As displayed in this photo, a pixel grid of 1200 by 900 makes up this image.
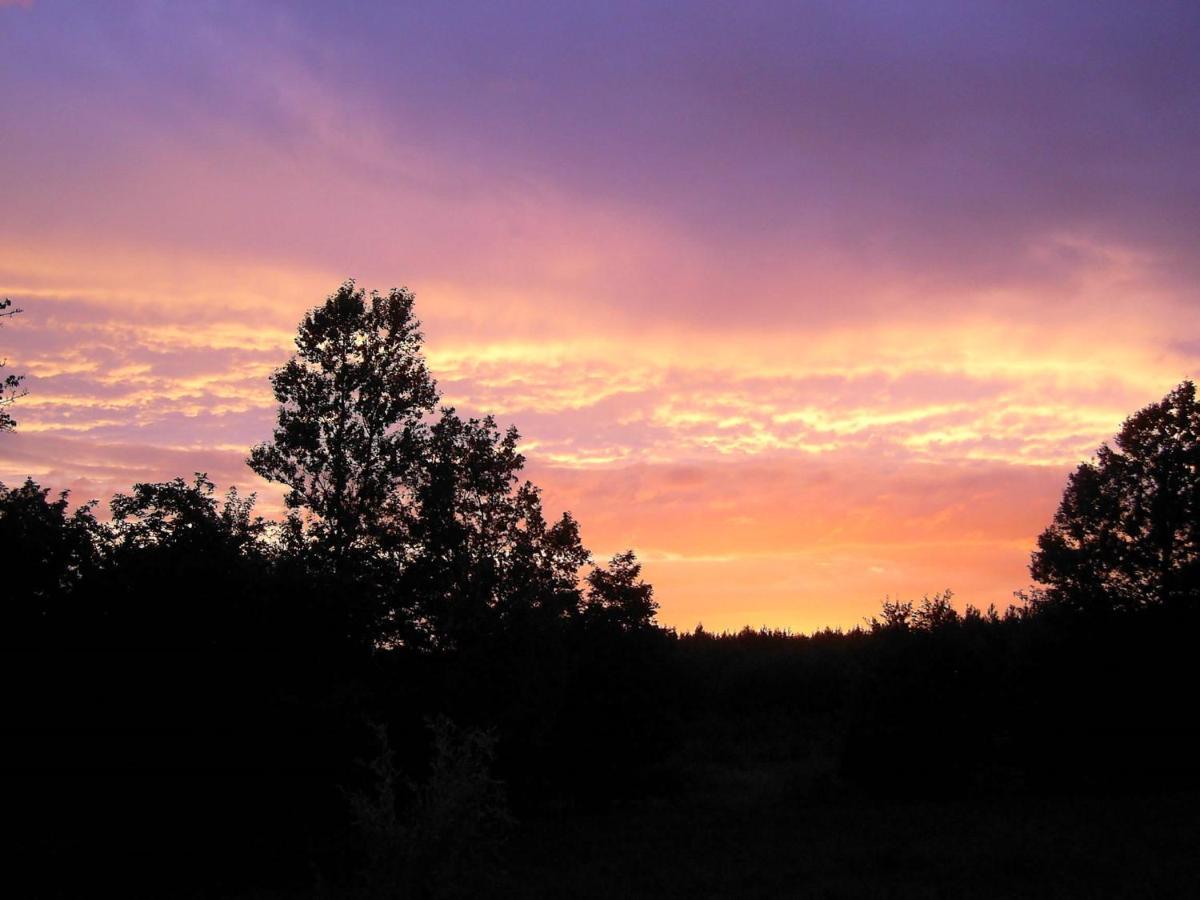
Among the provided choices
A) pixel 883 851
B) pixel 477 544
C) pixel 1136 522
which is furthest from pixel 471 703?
pixel 1136 522

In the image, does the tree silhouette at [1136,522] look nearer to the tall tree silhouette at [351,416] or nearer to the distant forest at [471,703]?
the distant forest at [471,703]

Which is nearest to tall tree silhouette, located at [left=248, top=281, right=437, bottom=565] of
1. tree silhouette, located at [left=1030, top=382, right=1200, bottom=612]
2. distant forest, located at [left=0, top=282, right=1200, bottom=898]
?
distant forest, located at [left=0, top=282, right=1200, bottom=898]

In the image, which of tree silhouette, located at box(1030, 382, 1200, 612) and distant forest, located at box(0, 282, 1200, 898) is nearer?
distant forest, located at box(0, 282, 1200, 898)

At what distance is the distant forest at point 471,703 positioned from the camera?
17.4m

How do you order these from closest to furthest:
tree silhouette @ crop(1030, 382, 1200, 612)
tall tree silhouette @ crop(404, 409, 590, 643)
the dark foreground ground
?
the dark foreground ground, tall tree silhouette @ crop(404, 409, 590, 643), tree silhouette @ crop(1030, 382, 1200, 612)

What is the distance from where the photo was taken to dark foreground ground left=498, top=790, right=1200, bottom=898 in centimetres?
1530

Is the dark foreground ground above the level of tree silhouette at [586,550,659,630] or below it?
below

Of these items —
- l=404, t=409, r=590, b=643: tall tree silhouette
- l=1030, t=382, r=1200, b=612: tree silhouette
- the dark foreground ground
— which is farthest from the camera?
l=1030, t=382, r=1200, b=612: tree silhouette

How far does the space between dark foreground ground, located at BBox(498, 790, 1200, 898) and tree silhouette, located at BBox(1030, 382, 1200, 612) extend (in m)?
7.35

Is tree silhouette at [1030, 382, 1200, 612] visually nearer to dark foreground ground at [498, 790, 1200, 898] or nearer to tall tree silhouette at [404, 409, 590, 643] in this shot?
dark foreground ground at [498, 790, 1200, 898]

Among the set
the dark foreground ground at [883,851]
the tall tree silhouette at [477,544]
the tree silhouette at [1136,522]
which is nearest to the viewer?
the dark foreground ground at [883,851]

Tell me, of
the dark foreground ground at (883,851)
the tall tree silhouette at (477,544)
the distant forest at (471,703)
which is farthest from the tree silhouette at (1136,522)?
the tall tree silhouette at (477,544)

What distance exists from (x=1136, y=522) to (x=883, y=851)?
18847mm

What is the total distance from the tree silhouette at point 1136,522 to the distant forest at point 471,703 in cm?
9
